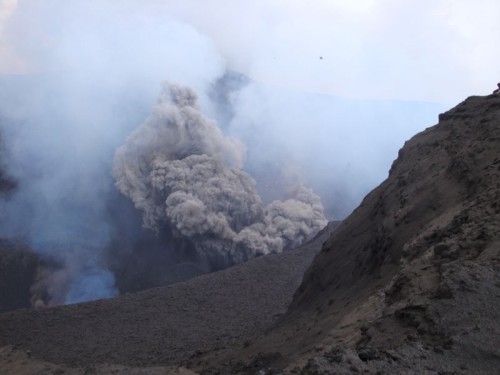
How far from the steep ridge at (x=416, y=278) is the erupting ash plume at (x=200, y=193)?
19978 millimetres

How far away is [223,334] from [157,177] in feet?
67.5

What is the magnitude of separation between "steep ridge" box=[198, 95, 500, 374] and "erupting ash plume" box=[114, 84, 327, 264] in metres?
20.0

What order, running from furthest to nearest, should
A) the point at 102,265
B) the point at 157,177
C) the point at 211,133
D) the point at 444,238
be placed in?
the point at 211,133
the point at 157,177
the point at 102,265
the point at 444,238

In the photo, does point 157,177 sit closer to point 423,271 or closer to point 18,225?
point 18,225

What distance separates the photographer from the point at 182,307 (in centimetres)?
2228

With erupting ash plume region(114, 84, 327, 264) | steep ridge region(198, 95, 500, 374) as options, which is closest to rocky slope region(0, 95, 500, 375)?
steep ridge region(198, 95, 500, 374)

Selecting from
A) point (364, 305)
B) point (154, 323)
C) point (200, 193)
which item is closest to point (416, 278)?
point (364, 305)

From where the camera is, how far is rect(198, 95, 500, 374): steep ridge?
5699 mm

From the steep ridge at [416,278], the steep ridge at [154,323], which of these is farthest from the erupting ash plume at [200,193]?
the steep ridge at [416,278]

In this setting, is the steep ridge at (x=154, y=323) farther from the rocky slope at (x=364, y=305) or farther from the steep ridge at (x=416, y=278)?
the steep ridge at (x=416, y=278)

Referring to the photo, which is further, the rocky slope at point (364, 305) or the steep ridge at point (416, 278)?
the rocky slope at point (364, 305)

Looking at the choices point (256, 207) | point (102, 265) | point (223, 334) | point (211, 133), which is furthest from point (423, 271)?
point (211, 133)

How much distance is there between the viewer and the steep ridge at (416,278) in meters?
5.70

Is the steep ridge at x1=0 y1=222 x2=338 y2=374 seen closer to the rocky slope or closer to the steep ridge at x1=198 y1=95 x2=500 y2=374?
the rocky slope
